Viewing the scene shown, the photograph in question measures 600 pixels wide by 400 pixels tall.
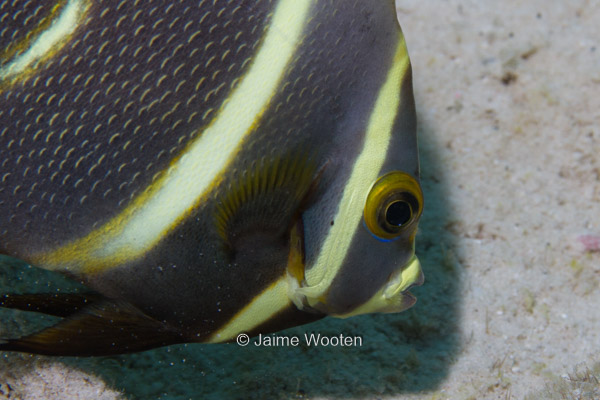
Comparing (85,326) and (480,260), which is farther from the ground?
(85,326)

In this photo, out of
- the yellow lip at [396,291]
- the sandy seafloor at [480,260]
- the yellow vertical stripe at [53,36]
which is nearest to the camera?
the yellow vertical stripe at [53,36]

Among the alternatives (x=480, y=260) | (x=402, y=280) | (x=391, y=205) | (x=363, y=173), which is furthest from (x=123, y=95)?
(x=480, y=260)

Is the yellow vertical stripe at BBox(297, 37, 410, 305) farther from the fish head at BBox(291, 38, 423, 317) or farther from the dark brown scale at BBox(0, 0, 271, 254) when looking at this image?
the dark brown scale at BBox(0, 0, 271, 254)

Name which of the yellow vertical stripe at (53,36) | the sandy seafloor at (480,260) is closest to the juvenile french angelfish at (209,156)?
the yellow vertical stripe at (53,36)

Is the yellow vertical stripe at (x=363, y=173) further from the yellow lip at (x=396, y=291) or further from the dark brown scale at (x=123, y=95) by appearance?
the dark brown scale at (x=123, y=95)

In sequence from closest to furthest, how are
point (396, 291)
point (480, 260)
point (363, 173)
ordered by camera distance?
point (363, 173) < point (396, 291) < point (480, 260)

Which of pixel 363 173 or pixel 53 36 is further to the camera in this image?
pixel 363 173

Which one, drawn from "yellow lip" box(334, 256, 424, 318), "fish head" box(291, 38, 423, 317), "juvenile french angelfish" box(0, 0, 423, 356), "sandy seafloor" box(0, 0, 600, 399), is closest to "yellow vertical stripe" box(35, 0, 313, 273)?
"juvenile french angelfish" box(0, 0, 423, 356)

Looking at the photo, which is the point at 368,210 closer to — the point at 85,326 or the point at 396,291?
the point at 396,291
